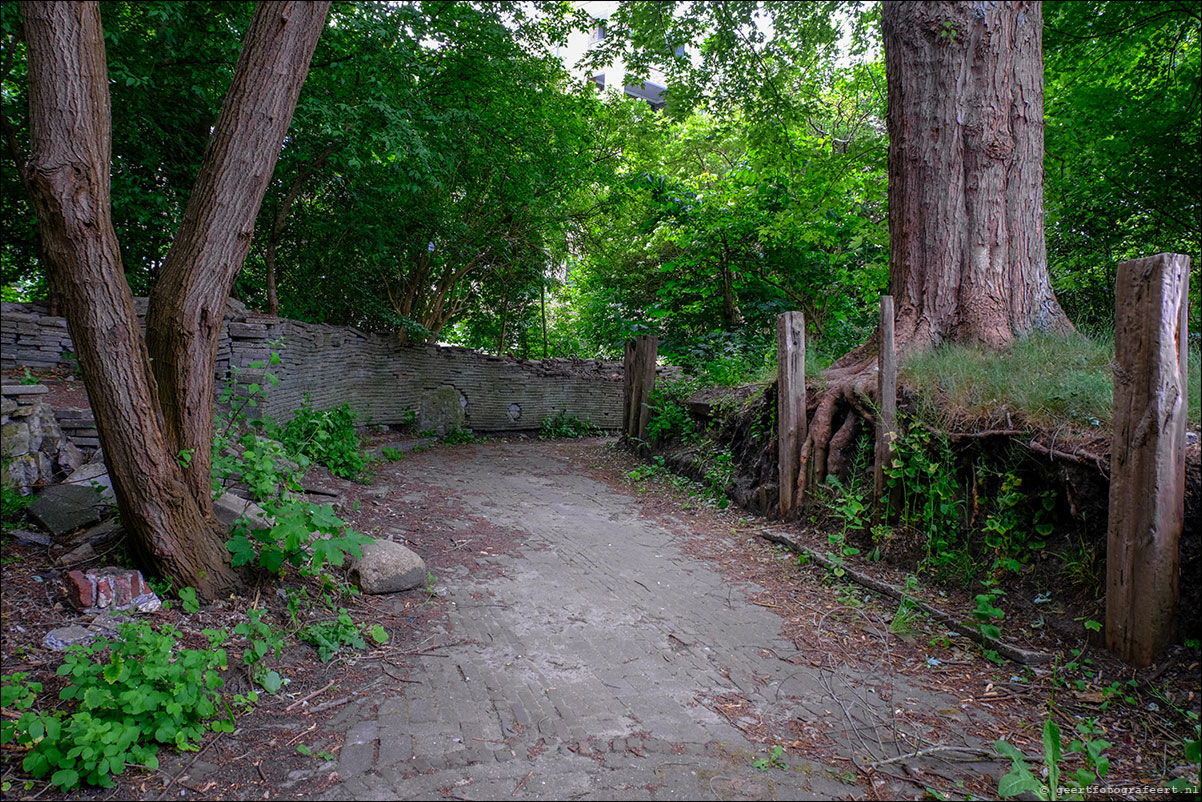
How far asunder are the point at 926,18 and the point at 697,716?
5870mm

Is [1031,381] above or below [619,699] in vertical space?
above

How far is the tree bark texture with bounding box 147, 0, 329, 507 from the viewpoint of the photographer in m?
3.14

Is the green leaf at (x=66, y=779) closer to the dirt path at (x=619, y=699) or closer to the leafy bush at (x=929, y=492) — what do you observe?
the dirt path at (x=619, y=699)

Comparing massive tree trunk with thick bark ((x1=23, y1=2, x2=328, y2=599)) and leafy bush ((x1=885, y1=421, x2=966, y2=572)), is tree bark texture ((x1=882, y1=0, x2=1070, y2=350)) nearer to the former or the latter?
leafy bush ((x1=885, y1=421, x2=966, y2=572))

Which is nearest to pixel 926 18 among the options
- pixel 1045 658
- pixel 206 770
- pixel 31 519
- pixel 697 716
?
pixel 1045 658

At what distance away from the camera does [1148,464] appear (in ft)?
8.98

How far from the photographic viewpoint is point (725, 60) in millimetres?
8852

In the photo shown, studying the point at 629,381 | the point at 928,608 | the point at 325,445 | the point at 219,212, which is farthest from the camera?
the point at 629,381

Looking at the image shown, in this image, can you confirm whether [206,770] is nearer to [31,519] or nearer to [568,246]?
[31,519]

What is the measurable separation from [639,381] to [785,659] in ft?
21.6

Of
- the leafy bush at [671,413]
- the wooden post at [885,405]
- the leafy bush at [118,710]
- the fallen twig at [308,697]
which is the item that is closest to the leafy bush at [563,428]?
the leafy bush at [671,413]

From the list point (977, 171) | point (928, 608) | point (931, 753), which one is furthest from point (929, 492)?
point (977, 171)

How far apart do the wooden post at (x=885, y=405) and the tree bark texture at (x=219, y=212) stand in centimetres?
397

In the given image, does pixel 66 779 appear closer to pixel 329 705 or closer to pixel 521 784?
pixel 329 705
